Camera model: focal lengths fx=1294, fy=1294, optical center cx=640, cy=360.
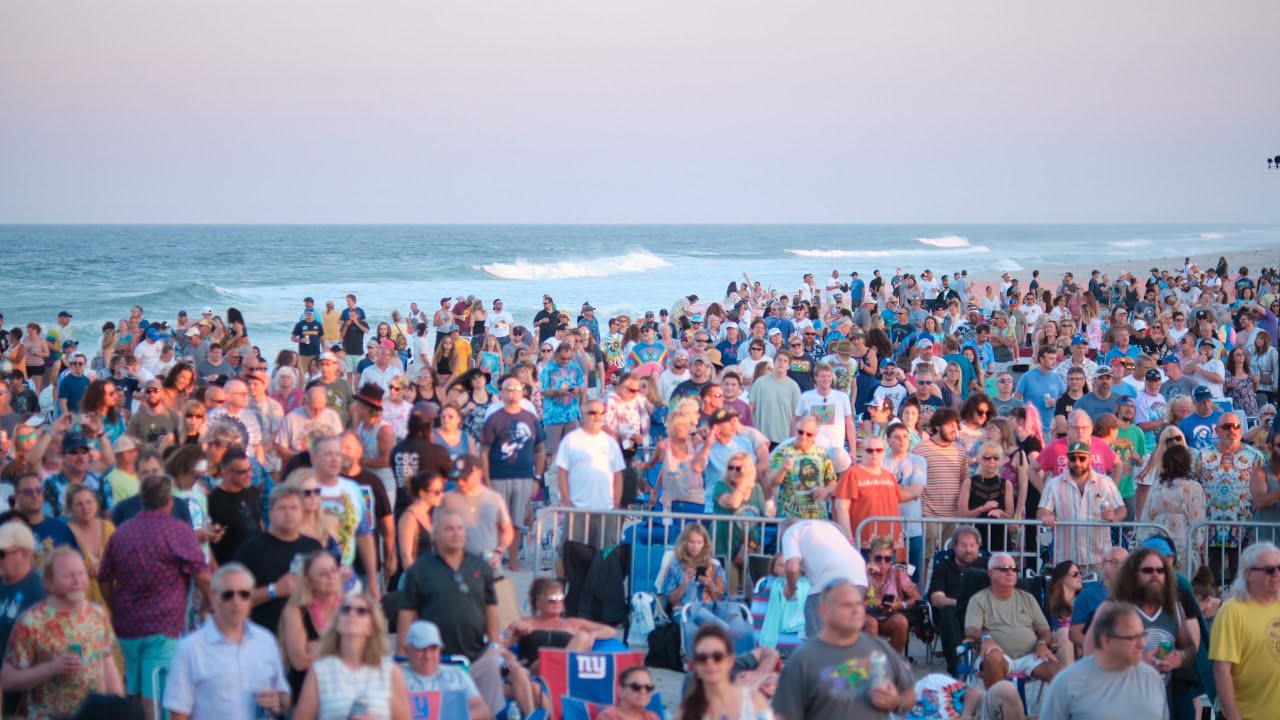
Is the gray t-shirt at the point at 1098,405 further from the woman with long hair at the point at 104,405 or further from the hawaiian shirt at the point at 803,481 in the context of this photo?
the woman with long hair at the point at 104,405

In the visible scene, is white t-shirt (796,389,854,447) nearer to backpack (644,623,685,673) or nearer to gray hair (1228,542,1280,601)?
backpack (644,623,685,673)

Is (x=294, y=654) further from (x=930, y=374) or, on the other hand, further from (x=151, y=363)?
(x=151, y=363)

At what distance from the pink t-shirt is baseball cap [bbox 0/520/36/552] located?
7078 mm

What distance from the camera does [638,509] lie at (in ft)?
33.7

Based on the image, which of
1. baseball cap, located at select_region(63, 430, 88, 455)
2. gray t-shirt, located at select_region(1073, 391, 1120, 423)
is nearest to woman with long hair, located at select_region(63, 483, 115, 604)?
baseball cap, located at select_region(63, 430, 88, 455)

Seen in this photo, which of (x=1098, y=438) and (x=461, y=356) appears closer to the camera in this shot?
(x=1098, y=438)

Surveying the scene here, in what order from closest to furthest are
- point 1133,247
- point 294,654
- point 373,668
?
point 373,668 < point 294,654 < point 1133,247

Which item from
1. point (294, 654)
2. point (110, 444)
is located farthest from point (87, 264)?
point (294, 654)

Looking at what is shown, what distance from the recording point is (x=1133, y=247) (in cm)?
11281

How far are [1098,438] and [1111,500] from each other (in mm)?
1183

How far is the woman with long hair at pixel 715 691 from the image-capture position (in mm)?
5172

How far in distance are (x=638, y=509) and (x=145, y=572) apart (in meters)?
4.64

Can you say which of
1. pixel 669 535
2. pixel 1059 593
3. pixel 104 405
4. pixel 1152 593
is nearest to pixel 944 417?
pixel 1059 593

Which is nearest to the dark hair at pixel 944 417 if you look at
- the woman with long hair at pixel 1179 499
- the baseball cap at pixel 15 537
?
the woman with long hair at pixel 1179 499
